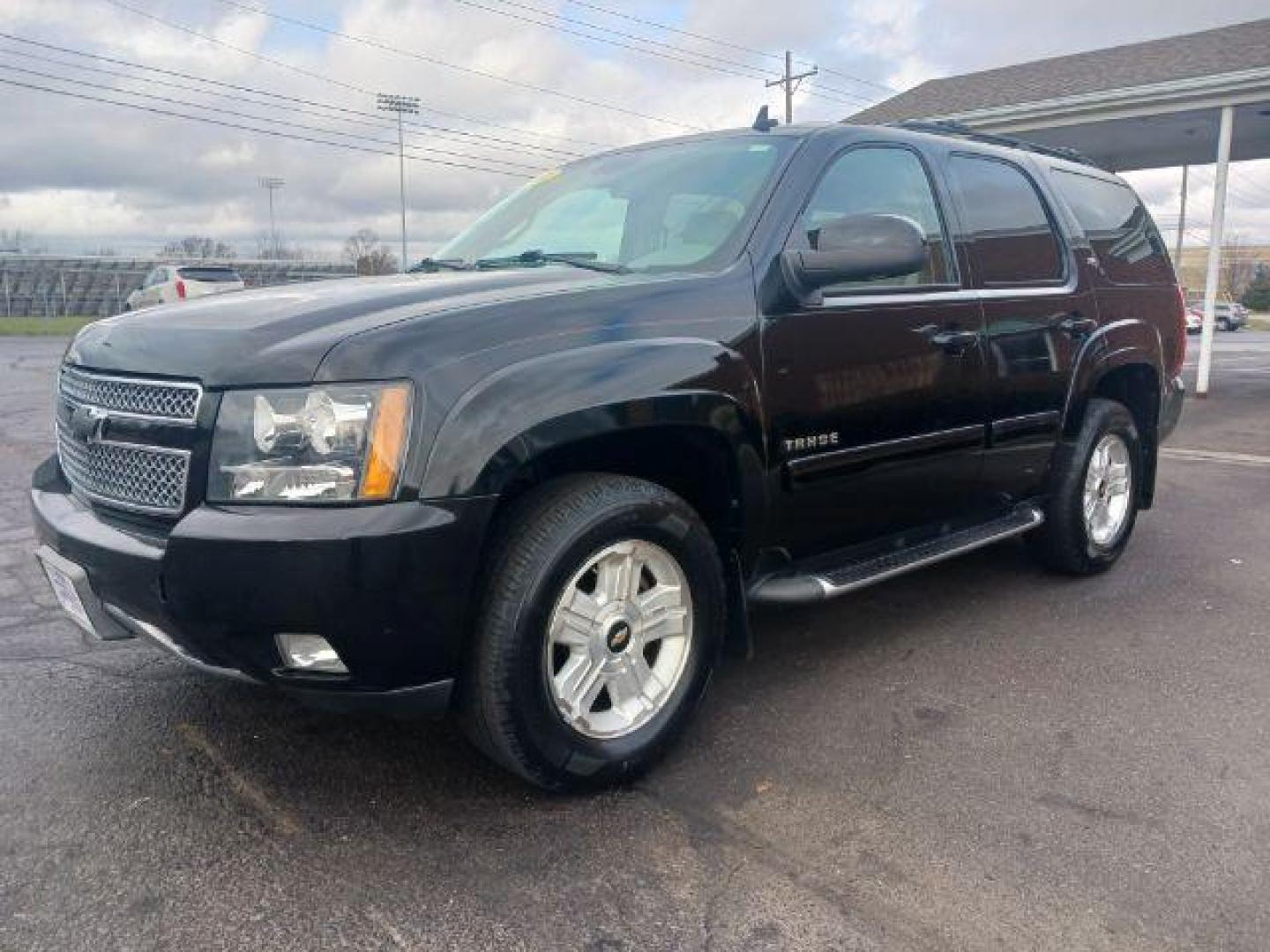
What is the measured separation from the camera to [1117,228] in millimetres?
5125

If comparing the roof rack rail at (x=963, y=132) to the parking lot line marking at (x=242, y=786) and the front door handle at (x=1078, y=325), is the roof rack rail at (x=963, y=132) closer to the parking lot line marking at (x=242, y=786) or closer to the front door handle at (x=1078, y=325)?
the front door handle at (x=1078, y=325)

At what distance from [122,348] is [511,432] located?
3.72 ft

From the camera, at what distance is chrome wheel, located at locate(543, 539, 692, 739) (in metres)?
2.79

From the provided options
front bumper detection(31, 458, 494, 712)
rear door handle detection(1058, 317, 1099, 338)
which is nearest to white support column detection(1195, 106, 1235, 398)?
rear door handle detection(1058, 317, 1099, 338)

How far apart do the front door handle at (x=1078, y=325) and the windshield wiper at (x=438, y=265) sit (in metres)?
2.50

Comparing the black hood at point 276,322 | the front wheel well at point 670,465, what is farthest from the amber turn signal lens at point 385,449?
the front wheel well at point 670,465

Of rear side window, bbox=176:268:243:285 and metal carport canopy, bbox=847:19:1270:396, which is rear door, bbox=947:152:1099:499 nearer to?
metal carport canopy, bbox=847:19:1270:396

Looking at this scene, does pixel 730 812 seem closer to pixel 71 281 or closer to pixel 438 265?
pixel 438 265

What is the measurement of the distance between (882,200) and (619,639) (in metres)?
1.94

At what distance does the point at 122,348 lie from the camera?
2.80 metres

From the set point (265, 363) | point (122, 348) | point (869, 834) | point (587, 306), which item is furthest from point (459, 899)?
point (122, 348)

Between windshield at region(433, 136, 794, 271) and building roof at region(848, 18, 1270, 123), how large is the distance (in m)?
10.7

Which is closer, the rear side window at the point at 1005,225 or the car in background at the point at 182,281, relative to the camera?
the rear side window at the point at 1005,225

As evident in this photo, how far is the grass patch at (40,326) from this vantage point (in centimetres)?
2883
